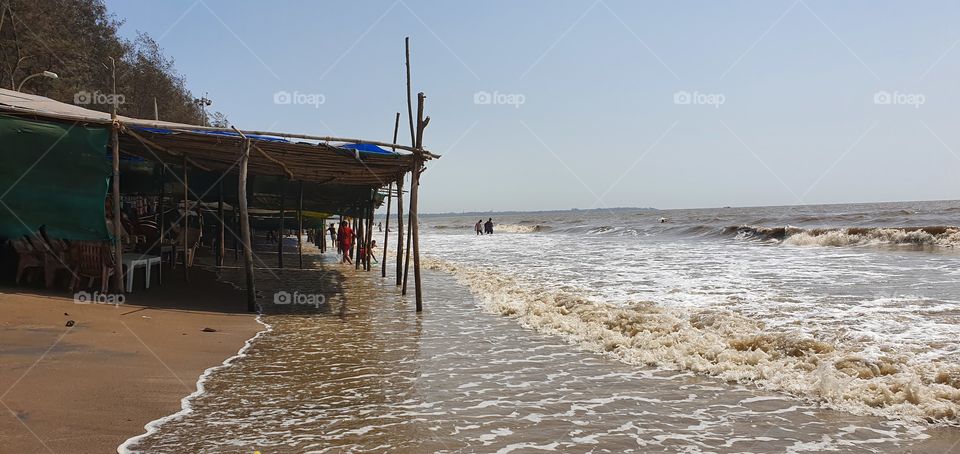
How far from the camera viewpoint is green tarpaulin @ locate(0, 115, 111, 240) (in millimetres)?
8977

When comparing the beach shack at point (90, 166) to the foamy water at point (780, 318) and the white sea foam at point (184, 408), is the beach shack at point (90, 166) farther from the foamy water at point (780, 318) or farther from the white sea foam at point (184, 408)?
the foamy water at point (780, 318)

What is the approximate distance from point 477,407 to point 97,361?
149 inches

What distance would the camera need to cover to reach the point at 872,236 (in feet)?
91.2

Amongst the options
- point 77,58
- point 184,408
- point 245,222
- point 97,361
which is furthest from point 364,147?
point 77,58

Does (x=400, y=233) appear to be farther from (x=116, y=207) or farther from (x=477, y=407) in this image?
(x=477, y=407)

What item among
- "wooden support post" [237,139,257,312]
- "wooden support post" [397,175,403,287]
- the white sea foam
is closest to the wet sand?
the white sea foam

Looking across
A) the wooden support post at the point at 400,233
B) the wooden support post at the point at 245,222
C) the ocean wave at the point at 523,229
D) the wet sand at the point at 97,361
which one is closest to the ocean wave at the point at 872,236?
the wooden support post at the point at 400,233

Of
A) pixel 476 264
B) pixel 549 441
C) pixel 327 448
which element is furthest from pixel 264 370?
pixel 476 264

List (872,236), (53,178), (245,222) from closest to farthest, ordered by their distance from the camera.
Answer: (53,178) < (245,222) < (872,236)

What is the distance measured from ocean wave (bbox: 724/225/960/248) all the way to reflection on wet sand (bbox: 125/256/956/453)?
25001 mm

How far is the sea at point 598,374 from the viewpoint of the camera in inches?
172

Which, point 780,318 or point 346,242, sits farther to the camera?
point 346,242

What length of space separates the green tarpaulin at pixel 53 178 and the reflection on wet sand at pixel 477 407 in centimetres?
421

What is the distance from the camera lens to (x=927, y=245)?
24.5m
